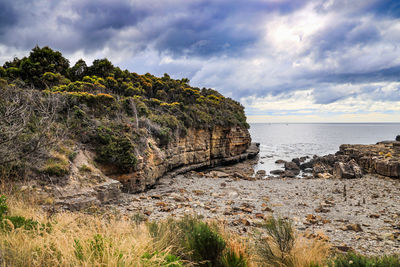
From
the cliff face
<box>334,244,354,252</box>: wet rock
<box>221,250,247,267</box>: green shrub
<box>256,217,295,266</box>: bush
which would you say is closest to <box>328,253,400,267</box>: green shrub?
<box>256,217,295,266</box>: bush

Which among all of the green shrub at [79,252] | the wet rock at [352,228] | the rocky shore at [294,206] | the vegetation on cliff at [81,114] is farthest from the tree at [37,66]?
the wet rock at [352,228]

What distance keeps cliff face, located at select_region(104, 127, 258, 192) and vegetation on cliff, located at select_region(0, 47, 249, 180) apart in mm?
625

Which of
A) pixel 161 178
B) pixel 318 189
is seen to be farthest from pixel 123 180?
pixel 318 189

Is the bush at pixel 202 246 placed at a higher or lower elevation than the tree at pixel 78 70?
lower

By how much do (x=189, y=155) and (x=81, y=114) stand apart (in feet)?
39.9

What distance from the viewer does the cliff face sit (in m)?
12.5

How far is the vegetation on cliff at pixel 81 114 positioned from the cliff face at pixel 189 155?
62 cm

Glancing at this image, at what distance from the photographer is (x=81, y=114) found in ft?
39.7

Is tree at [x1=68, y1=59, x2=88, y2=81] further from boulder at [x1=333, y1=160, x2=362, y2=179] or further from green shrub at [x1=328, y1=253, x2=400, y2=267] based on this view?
boulder at [x1=333, y1=160, x2=362, y2=179]

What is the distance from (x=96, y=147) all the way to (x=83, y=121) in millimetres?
1710

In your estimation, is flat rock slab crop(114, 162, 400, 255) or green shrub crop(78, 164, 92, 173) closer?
flat rock slab crop(114, 162, 400, 255)

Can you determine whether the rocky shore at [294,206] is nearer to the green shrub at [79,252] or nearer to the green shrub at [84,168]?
the green shrub at [84,168]

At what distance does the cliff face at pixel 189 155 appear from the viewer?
1255 centimetres

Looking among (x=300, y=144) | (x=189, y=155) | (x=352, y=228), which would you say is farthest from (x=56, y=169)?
(x=300, y=144)
